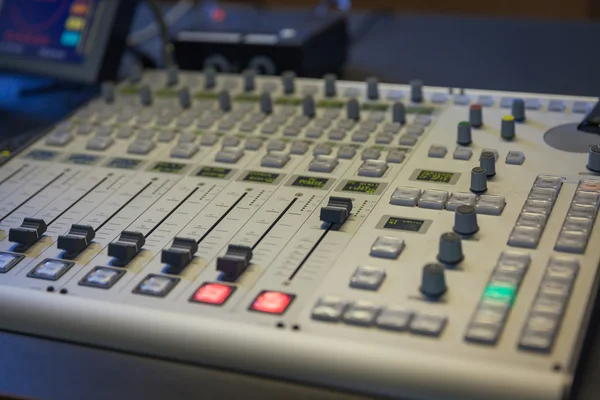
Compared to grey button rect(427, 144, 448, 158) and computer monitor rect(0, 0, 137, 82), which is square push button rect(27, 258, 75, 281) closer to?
grey button rect(427, 144, 448, 158)

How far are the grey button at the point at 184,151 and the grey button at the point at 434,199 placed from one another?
42 cm

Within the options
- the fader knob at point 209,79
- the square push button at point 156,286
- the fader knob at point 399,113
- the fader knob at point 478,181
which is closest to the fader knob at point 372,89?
the fader knob at point 399,113

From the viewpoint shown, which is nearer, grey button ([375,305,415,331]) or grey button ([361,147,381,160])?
grey button ([375,305,415,331])

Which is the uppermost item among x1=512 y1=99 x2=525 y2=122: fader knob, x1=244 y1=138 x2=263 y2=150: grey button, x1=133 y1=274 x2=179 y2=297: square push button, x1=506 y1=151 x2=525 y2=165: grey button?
Answer: x1=512 y1=99 x2=525 y2=122: fader knob

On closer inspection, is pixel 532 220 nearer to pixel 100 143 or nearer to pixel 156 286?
pixel 156 286

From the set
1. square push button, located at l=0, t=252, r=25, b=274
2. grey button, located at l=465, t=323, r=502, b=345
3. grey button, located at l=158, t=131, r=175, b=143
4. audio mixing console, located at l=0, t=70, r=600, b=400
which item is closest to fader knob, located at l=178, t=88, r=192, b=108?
audio mixing console, located at l=0, t=70, r=600, b=400

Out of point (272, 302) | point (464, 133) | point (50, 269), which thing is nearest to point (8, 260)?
point (50, 269)

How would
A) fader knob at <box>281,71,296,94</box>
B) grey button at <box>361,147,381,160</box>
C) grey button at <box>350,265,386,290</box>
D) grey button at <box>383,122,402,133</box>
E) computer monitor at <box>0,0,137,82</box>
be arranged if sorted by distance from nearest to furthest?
1. grey button at <box>350,265,386,290</box>
2. grey button at <box>361,147,381,160</box>
3. grey button at <box>383,122,402,133</box>
4. fader knob at <box>281,71,296,94</box>
5. computer monitor at <box>0,0,137,82</box>

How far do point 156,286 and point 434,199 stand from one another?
385 millimetres

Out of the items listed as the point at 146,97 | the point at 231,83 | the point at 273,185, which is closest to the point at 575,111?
the point at 273,185

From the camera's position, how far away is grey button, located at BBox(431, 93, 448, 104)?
154 cm

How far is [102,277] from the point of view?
105 centimetres

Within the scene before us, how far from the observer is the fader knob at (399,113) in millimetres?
1453

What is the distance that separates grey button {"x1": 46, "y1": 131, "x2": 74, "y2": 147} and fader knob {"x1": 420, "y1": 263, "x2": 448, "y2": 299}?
798mm
